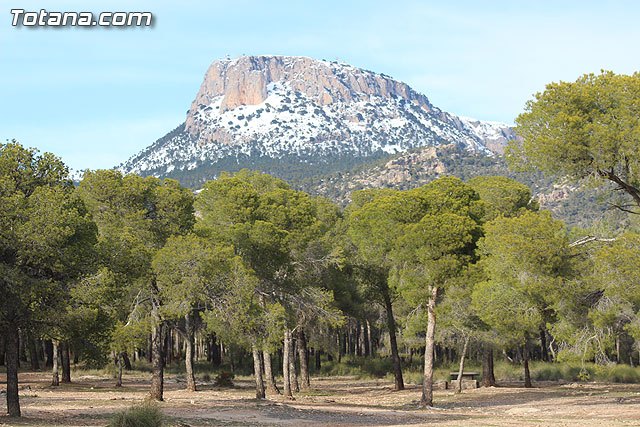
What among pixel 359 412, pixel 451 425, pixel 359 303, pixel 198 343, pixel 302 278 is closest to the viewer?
pixel 451 425

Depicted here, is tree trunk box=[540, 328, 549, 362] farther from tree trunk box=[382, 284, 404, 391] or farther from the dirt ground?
tree trunk box=[382, 284, 404, 391]

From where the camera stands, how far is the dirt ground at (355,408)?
2386cm

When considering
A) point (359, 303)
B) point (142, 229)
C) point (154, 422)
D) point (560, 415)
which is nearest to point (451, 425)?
point (560, 415)

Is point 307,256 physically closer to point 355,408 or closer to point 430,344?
point 430,344

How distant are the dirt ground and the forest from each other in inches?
72.4

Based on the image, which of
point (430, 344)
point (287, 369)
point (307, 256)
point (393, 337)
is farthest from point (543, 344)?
point (430, 344)

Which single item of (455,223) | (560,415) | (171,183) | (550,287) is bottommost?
(560,415)

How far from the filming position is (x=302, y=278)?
38188 millimetres

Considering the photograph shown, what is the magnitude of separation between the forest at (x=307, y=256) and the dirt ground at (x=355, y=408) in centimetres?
184

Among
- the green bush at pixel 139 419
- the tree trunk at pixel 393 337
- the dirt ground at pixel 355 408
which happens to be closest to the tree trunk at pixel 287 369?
the dirt ground at pixel 355 408

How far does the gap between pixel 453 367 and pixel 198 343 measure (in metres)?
29.0

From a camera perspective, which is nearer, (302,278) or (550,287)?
(550,287)

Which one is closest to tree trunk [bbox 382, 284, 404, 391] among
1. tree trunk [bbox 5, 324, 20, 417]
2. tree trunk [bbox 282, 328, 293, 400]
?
tree trunk [bbox 282, 328, 293, 400]

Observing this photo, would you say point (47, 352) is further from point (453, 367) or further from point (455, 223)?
point (455, 223)
